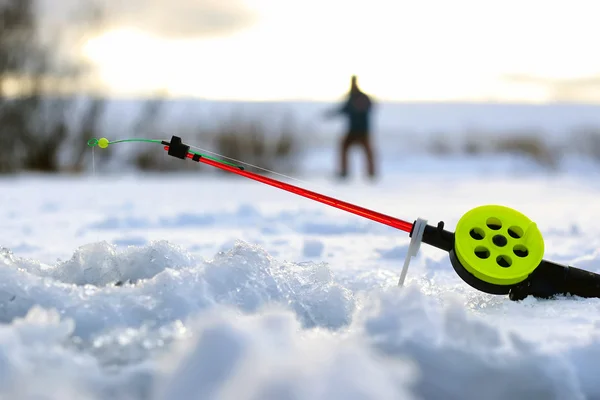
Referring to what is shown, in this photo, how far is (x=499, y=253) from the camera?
2314 mm

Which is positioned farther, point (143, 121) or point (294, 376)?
point (143, 121)

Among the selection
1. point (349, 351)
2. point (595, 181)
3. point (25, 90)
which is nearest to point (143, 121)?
point (25, 90)

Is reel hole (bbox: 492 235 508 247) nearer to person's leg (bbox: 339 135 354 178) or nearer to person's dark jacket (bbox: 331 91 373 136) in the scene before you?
person's dark jacket (bbox: 331 91 373 136)

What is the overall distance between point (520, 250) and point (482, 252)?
138mm

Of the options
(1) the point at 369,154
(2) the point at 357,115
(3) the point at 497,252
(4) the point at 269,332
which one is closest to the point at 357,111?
(2) the point at 357,115

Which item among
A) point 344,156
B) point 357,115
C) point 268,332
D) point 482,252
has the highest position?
point 357,115

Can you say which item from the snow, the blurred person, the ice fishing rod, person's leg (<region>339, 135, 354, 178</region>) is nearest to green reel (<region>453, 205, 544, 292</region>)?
the ice fishing rod

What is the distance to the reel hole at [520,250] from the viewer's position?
2.35 meters

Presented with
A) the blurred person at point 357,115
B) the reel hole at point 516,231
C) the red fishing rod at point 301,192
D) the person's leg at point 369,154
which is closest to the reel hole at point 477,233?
the reel hole at point 516,231

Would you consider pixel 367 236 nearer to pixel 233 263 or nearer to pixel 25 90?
pixel 233 263

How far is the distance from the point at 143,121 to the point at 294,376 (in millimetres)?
10239

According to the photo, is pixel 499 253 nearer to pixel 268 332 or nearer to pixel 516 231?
pixel 516 231

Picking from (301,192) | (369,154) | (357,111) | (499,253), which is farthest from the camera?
(369,154)

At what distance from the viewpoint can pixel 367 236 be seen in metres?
4.35
